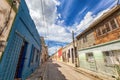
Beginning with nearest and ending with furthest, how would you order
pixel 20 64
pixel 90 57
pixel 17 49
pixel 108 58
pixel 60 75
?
pixel 17 49 → pixel 20 64 → pixel 108 58 → pixel 60 75 → pixel 90 57

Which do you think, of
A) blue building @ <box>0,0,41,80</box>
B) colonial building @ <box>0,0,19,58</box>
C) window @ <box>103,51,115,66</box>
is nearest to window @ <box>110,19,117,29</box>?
window @ <box>103,51,115,66</box>

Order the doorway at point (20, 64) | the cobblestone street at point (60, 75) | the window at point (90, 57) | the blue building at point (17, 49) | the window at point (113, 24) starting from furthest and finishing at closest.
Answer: the window at point (90, 57)
the window at point (113, 24)
the cobblestone street at point (60, 75)
the doorway at point (20, 64)
the blue building at point (17, 49)

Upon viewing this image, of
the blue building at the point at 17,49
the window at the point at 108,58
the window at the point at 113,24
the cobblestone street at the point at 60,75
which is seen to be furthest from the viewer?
the window at the point at 108,58

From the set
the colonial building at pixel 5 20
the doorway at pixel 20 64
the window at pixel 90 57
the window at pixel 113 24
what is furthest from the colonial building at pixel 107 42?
the colonial building at pixel 5 20

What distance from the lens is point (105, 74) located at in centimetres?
1006

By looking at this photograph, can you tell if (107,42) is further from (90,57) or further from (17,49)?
(17,49)

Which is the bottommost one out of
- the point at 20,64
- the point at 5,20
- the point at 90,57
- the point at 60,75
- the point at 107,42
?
the point at 60,75

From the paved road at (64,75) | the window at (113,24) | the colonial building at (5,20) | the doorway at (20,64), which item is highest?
the window at (113,24)

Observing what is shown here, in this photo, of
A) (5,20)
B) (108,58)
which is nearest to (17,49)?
(5,20)

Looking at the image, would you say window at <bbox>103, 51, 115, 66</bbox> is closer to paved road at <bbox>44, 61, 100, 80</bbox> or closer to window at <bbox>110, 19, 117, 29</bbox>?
paved road at <bbox>44, 61, 100, 80</bbox>

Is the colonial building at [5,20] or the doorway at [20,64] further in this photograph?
the doorway at [20,64]

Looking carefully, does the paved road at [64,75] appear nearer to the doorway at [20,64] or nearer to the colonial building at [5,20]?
the doorway at [20,64]

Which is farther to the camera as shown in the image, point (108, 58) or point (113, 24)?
point (108, 58)

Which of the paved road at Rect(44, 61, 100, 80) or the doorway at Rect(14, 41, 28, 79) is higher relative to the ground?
the doorway at Rect(14, 41, 28, 79)
